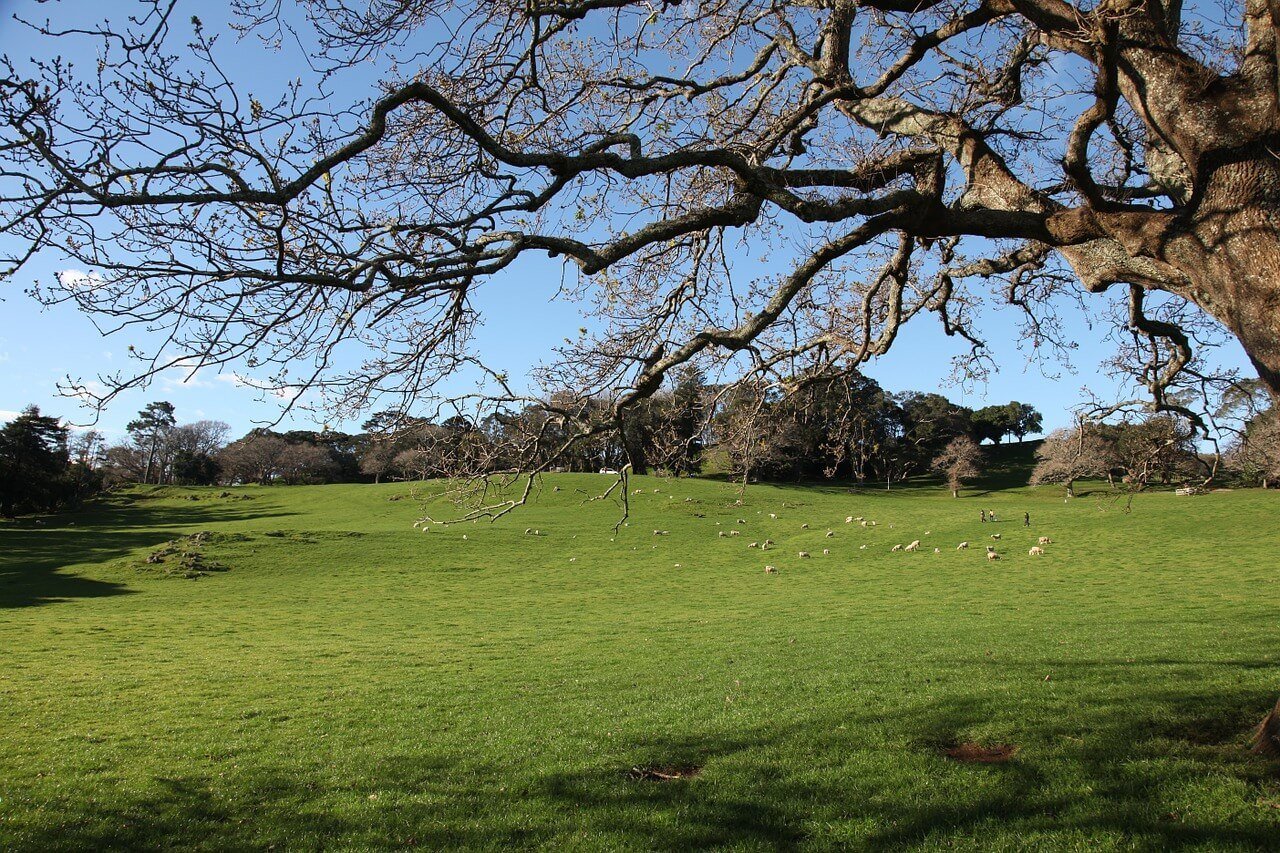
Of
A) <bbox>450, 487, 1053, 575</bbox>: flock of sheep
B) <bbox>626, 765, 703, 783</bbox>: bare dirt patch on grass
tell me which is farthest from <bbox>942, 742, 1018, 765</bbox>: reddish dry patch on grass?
<bbox>450, 487, 1053, 575</bbox>: flock of sheep

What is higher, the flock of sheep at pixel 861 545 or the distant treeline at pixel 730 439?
the distant treeline at pixel 730 439

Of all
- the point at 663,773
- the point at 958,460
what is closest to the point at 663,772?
the point at 663,773

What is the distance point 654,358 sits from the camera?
7.17 meters

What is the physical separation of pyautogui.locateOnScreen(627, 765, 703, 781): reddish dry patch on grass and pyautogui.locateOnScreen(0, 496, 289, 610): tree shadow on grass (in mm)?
26384

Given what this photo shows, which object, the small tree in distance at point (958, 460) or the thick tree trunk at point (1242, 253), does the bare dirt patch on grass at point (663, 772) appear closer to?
the thick tree trunk at point (1242, 253)

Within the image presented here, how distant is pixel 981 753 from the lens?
6656 mm

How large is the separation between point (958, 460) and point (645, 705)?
2139 inches

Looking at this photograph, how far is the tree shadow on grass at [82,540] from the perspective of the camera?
86.6ft

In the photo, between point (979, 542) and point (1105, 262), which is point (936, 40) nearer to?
point (1105, 262)

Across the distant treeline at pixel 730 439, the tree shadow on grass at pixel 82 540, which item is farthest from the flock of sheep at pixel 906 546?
the tree shadow on grass at pixel 82 540

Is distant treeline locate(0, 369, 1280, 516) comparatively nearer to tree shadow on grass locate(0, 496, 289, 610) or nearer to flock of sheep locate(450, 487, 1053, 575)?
flock of sheep locate(450, 487, 1053, 575)

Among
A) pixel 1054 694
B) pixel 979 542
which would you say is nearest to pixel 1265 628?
pixel 1054 694

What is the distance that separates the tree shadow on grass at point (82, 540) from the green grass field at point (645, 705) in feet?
1.46

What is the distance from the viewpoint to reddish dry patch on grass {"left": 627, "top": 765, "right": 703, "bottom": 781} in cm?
673
